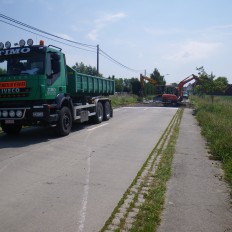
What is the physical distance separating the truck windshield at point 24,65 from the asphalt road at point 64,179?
2.23 metres

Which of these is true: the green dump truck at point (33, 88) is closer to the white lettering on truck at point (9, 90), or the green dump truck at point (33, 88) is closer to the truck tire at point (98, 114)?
the white lettering on truck at point (9, 90)

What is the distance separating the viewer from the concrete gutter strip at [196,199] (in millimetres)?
4320

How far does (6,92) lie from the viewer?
11.2 m

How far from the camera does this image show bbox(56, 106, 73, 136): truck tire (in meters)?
11.7

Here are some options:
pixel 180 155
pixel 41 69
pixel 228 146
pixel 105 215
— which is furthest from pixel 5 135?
pixel 105 215

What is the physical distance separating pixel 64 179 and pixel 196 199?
2.48 metres

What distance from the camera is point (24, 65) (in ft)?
37.0

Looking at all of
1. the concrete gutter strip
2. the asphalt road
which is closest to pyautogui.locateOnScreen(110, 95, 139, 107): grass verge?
the asphalt road

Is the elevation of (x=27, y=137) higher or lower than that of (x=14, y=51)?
lower

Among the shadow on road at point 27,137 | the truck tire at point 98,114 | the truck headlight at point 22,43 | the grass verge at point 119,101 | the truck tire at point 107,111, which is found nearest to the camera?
the shadow on road at point 27,137

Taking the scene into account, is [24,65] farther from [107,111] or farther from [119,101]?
[119,101]

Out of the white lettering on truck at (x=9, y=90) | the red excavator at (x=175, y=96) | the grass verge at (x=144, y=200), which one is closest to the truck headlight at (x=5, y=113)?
the white lettering on truck at (x=9, y=90)

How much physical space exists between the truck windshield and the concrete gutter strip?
5.57 m

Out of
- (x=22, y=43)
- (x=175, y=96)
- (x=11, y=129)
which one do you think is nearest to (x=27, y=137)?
(x=11, y=129)
